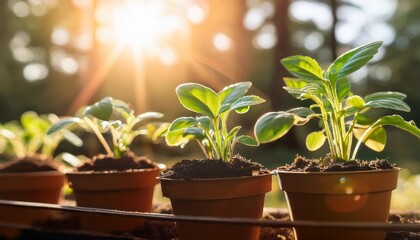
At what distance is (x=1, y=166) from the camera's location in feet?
6.12

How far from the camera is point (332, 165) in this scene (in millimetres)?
1065

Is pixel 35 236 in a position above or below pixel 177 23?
below

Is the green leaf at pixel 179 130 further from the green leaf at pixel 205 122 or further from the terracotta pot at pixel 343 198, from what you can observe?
the terracotta pot at pixel 343 198

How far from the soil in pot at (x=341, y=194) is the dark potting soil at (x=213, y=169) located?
10 cm

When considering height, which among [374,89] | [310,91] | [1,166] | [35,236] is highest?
[374,89]

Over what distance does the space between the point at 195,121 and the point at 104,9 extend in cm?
686

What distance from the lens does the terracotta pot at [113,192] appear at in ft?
4.51

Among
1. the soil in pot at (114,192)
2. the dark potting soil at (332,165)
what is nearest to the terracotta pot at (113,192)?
the soil in pot at (114,192)

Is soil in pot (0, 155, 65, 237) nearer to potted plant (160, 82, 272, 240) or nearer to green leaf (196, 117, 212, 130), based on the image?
potted plant (160, 82, 272, 240)

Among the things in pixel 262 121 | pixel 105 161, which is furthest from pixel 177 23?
pixel 262 121

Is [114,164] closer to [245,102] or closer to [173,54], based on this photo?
[245,102]

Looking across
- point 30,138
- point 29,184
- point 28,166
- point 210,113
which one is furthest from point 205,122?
point 30,138

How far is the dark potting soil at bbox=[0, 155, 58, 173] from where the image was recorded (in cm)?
182

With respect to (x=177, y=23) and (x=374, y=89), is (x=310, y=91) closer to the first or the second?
(x=177, y=23)
